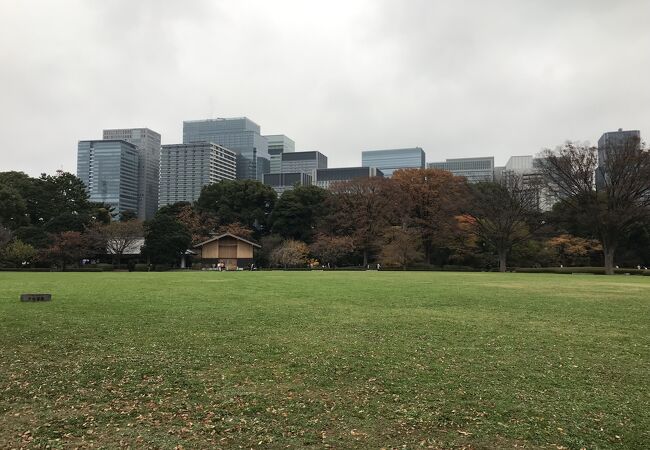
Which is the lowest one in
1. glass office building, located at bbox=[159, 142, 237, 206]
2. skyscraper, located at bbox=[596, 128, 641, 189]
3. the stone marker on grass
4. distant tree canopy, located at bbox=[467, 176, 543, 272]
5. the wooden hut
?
the stone marker on grass

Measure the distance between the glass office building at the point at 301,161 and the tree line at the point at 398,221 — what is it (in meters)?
94.7

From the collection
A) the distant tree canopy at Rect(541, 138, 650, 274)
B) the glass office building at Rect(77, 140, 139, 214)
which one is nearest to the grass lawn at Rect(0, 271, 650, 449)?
the distant tree canopy at Rect(541, 138, 650, 274)

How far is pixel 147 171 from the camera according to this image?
122 metres

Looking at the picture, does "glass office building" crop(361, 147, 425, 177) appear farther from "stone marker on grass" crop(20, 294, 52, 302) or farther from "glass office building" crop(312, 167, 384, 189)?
"stone marker on grass" crop(20, 294, 52, 302)

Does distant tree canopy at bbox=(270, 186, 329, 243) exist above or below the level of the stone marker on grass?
above

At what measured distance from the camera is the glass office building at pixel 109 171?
110250 mm

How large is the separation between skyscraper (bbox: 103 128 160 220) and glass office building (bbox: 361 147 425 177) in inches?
3463

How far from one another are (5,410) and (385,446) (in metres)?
3.78

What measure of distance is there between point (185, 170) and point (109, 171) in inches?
835

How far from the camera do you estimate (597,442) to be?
3.90 metres

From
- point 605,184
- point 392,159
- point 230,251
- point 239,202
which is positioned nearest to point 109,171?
point 239,202

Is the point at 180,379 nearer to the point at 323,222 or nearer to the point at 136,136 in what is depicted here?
the point at 323,222

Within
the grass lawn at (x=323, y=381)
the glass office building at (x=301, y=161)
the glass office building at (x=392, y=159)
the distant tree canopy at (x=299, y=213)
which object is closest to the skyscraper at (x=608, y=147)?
the distant tree canopy at (x=299, y=213)

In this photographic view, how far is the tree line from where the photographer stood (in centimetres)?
4069
